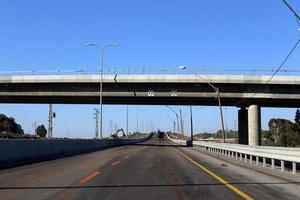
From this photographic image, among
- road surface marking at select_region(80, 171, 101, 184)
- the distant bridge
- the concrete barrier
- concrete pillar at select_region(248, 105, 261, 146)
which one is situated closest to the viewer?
road surface marking at select_region(80, 171, 101, 184)

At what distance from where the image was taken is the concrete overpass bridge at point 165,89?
176ft

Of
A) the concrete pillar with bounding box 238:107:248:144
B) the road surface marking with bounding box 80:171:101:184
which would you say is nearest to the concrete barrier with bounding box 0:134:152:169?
the road surface marking with bounding box 80:171:101:184

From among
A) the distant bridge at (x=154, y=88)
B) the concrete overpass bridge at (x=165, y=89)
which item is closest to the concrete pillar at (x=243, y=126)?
the concrete overpass bridge at (x=165, y=89)

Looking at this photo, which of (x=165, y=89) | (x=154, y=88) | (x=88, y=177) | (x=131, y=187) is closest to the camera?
(x=131, y=187)

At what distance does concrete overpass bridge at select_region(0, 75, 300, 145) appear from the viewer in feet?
176

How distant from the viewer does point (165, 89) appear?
186 ft

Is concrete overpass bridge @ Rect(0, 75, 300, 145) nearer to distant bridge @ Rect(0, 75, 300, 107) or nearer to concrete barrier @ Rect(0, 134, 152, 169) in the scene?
distant bridge @ Rect(0, 75, 300, 107)

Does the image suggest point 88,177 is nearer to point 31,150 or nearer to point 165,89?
point 31,150

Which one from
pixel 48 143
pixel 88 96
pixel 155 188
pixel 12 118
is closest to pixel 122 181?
pixel 155 188

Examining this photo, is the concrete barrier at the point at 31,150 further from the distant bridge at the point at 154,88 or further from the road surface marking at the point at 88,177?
the distant bridge at the point at 154,88

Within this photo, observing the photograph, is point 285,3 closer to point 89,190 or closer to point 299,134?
point 89,190

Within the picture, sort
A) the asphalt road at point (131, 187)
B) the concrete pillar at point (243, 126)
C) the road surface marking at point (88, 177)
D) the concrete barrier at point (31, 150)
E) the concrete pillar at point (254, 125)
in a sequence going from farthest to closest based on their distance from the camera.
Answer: the concrete pillar at point (243, 126), the concrete pillar at point (254, 125), the concrete barrier at point (31, 150), the road surface marking at point (88, 177), the asphalt road at point (131, 187)

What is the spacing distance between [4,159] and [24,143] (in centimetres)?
334

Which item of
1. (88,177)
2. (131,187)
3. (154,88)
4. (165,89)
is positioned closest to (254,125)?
(165,89)
